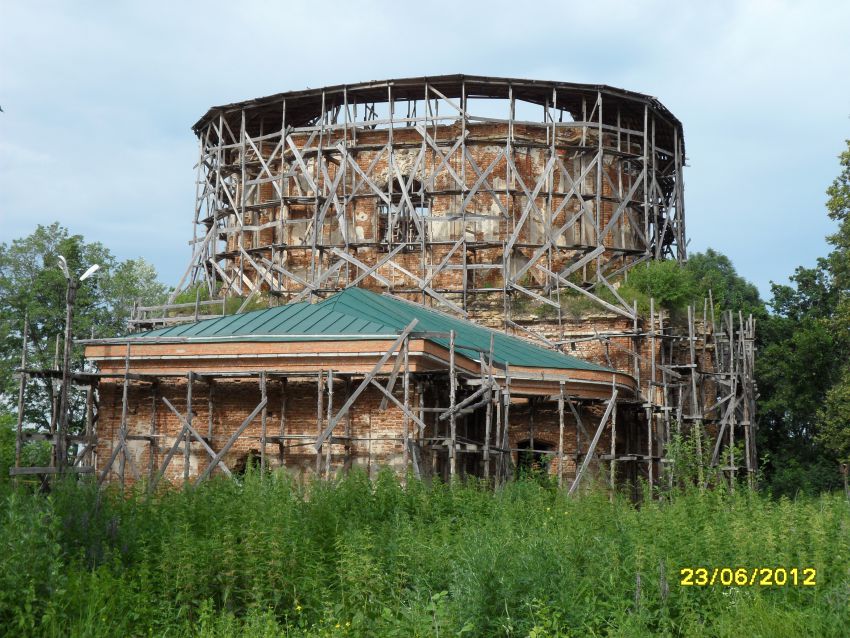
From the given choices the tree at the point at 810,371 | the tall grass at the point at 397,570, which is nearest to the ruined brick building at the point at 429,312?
the tree at the point at 810,371

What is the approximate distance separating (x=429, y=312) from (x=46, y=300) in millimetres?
18224

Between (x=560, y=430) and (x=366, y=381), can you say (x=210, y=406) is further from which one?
(x=560, y=430)

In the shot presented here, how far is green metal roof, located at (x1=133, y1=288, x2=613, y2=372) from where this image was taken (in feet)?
62.1

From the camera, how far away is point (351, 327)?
19.0 m

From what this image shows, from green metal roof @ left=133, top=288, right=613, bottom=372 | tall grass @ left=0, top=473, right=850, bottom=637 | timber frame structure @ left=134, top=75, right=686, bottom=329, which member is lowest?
tall grass @ left=0, top=473, right=850, bottom=637

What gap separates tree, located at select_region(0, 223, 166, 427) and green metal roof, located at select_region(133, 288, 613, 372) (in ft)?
46.8

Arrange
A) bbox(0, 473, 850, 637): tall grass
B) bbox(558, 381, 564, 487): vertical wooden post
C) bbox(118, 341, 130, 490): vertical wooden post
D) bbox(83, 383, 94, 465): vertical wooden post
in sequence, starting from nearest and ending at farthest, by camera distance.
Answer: bbox(0, 473, 850, 637): tall grass → bbox(118, 341, 130, 490): vertical wooden post → bbox(83, 383, 94, 465): vertical wooden post → bbox(558, 381, 564, 487): vertical wooden post

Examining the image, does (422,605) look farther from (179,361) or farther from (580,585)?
(179,361)

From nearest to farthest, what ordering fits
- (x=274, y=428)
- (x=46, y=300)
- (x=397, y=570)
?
1. (x=397, y=570)
2. (x=274, y=428)
3. (x=46, y=300)

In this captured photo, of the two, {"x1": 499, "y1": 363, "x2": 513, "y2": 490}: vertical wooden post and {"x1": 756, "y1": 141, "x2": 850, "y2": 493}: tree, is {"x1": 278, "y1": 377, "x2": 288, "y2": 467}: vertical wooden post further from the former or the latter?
{"x1": 756, "y1": 141, "x2": 850, "y2": 493}: tree

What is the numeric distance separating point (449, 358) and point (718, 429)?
37.9 ft

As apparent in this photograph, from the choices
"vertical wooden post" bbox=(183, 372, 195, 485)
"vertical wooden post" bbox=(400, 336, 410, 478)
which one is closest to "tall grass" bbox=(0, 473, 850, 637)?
"vertical wooden post" bbox=(400, 336, 410, 478)

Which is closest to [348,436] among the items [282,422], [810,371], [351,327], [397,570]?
[282,422]

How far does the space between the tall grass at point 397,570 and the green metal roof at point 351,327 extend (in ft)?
19.8
